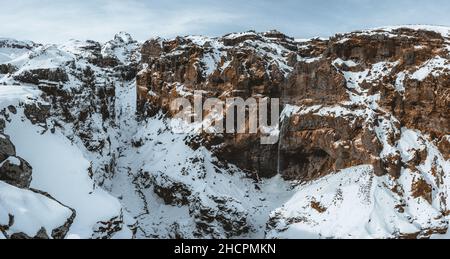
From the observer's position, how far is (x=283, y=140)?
100062 millimetres

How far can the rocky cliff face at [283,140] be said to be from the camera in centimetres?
8350

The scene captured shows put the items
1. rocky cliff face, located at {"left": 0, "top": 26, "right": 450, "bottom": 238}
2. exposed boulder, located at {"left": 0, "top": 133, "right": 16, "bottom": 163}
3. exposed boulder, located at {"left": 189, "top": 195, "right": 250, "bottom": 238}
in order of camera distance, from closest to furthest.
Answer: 1. exposed boulder, located at {"left": 0, "top": 133, "right": 16, "bottom": 163}
2. rocky cliff face, located at {"left": 0, "top": 26, "right": 450, "bottom": 238}
3. exposed boulder, located at {"left": 189, "top": 195, "right": 250, "bottom": 238}

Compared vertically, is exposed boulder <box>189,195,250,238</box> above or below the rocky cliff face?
below

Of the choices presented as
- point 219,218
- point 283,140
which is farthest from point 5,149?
point 283,140

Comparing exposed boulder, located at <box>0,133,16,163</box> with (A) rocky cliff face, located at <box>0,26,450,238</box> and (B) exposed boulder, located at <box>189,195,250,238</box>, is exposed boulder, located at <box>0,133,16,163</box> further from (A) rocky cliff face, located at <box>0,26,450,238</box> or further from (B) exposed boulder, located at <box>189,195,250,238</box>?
(B) exposed boulder, located at <box>189,195,250,238</box>

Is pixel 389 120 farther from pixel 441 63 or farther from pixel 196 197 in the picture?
pixel 196 197

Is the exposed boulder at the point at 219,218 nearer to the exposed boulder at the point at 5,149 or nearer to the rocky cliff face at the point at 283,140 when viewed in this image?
the rocky cliff face at the point at 283,140

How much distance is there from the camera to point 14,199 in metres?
48.2

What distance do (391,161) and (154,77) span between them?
55.4 metres

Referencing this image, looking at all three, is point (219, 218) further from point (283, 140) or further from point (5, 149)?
point (5, 149)

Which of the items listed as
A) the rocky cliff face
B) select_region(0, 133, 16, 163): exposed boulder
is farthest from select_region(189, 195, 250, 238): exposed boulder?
select_region(0, 133, 16, 163): exposed boulder

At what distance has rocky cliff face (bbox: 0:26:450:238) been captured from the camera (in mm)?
83500

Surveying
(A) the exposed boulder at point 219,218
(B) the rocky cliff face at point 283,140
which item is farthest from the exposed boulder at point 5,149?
(A) the exposed boulder at point 219,218
